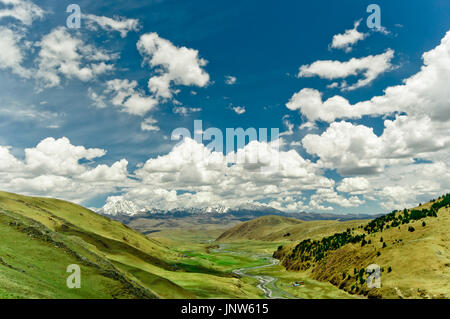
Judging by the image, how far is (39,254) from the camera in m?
50.4

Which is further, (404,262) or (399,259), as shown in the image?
(399,259)

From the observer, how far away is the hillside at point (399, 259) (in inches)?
2965

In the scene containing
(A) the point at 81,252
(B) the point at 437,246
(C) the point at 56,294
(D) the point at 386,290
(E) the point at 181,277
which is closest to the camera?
(C) the point at 56,294

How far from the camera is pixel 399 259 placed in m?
91.8

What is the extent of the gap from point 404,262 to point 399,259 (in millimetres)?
3217

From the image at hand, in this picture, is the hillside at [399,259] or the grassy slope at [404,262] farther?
the hillside at [399,259]

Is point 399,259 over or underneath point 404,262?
over

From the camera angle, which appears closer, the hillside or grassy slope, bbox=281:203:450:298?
grassy slope, bbox=281:203:450:298

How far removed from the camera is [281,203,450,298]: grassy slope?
73812 millimetres

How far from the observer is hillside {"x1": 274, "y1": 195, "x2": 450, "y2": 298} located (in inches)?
2965
